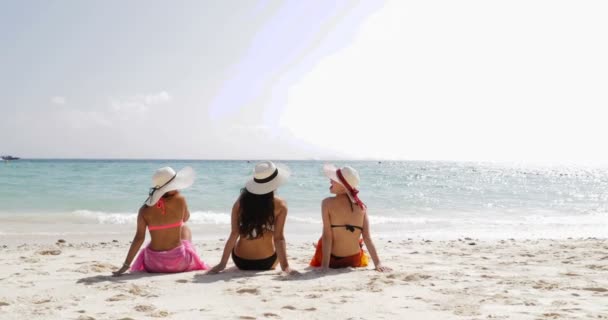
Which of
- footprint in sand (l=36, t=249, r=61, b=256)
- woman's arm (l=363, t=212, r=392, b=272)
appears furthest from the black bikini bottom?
footprint in sand (l=36, t=249, r=61, b=256)

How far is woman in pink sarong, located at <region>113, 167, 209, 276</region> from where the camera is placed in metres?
5.35

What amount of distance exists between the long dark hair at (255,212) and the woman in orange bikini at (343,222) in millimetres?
626

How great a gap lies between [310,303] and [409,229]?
26.6ft

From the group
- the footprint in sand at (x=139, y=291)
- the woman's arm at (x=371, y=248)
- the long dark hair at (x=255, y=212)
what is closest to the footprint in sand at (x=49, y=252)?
the footprint in sand at (x=139, y=291)

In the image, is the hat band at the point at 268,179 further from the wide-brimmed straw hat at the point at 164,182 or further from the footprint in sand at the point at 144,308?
the footprint in sand at the point at 144,308

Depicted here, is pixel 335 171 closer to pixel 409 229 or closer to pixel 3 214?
pixel 409 229

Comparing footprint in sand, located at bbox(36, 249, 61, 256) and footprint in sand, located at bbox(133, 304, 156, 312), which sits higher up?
footprint in sand, located at bbox(133, 304, 156, 312)

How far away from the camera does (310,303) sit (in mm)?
4027

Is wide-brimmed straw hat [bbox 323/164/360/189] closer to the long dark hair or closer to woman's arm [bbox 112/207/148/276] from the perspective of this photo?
the long dark hair

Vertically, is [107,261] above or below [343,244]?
below

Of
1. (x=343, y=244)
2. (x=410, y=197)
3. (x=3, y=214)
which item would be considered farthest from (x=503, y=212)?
(x=3, y=214)

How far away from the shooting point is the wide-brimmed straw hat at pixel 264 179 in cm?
536

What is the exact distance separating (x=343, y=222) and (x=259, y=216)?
38.6 inches

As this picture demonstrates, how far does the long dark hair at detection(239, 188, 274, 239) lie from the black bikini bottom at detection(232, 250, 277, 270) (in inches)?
14.2
